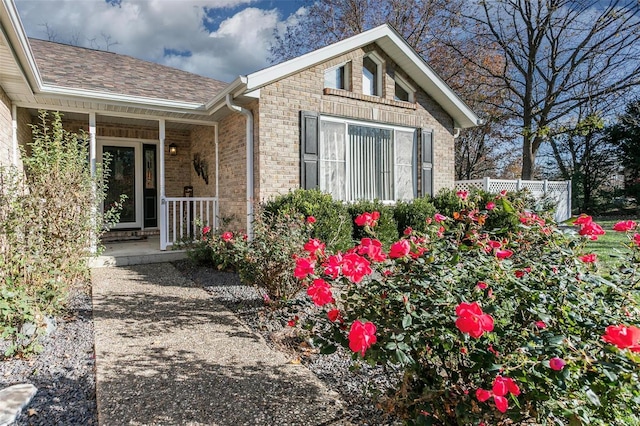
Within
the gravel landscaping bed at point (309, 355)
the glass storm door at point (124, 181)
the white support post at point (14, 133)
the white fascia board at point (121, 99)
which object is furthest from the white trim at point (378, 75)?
the white support post at point (14, 133)

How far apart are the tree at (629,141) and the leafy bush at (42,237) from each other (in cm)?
2100

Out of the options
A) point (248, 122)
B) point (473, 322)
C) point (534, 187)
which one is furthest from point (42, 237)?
point (534, 187)

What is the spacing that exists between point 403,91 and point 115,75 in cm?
633

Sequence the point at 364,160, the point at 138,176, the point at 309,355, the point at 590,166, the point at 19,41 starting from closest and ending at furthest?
the point at 309,355, the point at 19,41, the point at 364,160, the point at 138,176, the point at 590,166

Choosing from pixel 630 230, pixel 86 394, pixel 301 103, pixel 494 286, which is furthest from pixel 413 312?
pixel 301 103

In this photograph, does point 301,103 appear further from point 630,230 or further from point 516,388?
point 516,388

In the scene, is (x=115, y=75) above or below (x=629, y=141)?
below

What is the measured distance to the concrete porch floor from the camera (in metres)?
6.50

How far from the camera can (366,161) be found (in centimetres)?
790

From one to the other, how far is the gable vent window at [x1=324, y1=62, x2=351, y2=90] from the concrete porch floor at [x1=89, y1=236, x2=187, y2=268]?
444 cm

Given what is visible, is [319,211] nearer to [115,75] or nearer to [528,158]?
[115,75]

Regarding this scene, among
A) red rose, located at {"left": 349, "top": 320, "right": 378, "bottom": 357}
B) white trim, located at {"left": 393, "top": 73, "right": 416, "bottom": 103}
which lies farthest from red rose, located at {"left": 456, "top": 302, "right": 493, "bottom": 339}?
white trim, located at {"left": 393, "top": 73, "right": 416, "bottom": 103}

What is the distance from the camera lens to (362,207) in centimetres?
705

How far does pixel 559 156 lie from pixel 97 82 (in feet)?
73.6
